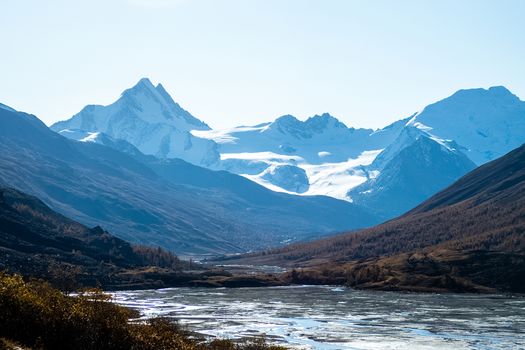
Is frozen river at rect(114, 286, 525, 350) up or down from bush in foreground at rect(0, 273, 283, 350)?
down

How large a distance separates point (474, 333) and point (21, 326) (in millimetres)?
89199

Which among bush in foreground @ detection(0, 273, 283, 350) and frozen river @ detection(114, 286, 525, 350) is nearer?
bush in foreground @ detection(0, 273, 283, 350)

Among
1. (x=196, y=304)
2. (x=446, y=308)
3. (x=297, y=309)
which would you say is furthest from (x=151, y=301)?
(x=446, y=308)

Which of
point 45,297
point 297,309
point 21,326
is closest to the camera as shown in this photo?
point 21,326

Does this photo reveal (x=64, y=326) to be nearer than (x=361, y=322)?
Yes

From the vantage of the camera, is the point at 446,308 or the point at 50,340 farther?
the point at 446,308

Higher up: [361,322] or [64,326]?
[64,326]

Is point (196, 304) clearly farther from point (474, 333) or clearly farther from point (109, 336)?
point (109, 336)

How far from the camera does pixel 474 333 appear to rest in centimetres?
13262

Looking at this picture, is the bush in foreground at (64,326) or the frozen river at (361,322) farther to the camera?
the frozen river at (361,322)

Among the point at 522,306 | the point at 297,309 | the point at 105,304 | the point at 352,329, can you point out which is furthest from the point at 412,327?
the point at 105,304

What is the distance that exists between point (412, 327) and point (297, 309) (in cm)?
4325

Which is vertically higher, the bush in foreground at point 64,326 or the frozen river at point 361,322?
the bush in foreground at point 64,326

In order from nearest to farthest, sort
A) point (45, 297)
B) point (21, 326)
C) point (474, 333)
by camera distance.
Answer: point (21, 326), point (45, 297), point (474, 333)
